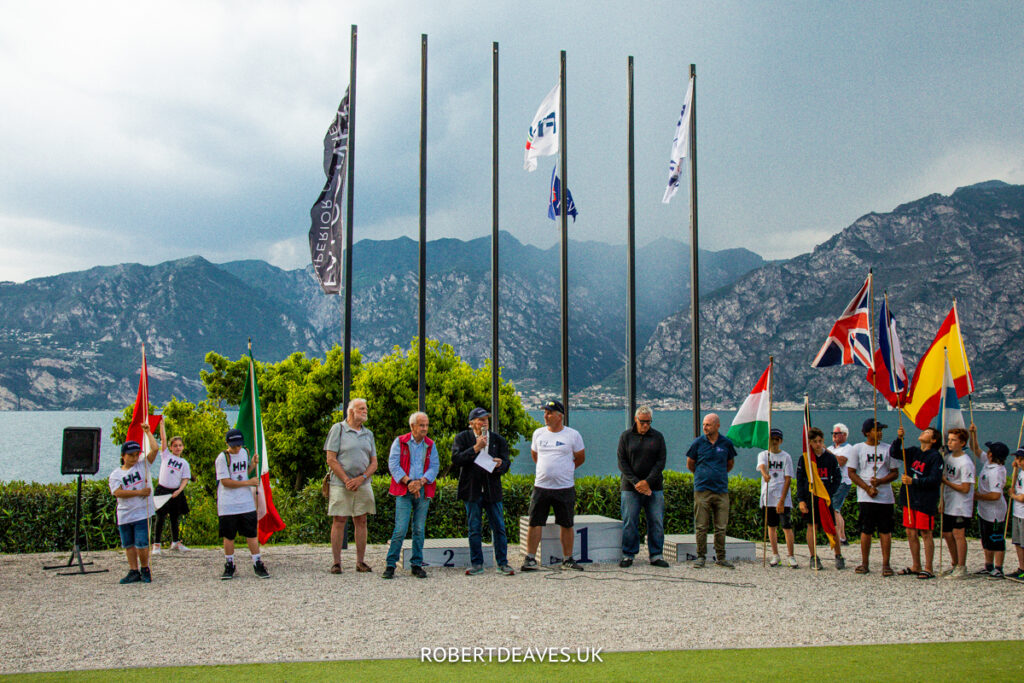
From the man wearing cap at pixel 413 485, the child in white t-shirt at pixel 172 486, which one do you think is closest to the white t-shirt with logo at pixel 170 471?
the child in white t-shirt at pixel 172 486

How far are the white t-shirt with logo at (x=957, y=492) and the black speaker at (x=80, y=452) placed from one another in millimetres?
10999

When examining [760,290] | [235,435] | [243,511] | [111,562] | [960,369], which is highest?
[760,290]

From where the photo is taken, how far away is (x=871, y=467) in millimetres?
10352

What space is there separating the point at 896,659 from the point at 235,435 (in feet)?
24.4

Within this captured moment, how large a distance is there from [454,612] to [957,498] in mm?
6323

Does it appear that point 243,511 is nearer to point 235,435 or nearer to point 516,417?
point 235,435

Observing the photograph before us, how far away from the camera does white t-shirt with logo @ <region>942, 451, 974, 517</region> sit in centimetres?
962

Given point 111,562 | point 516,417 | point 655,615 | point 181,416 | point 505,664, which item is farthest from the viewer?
point 181,416

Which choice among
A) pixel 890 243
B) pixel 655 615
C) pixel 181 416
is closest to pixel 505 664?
pixel 655 615

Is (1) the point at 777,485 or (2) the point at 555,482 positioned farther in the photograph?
(1) the point at 777,485

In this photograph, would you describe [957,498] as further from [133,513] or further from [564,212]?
[133,513]

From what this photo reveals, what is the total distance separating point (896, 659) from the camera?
598 cm

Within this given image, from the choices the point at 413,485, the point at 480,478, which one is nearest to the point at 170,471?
the point at 413,485

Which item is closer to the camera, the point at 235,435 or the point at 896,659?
the point at 896,659
